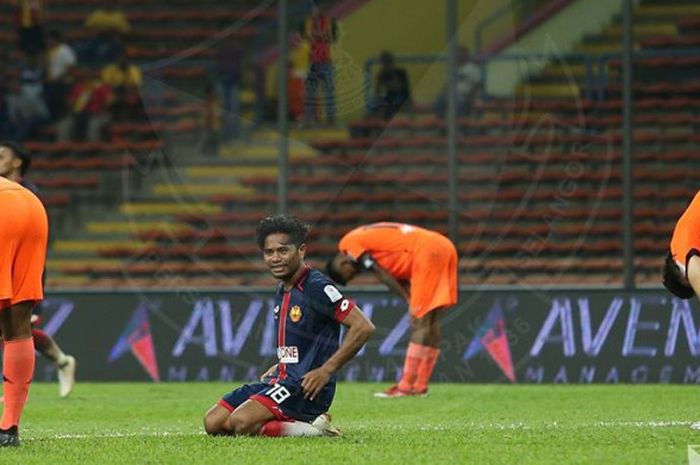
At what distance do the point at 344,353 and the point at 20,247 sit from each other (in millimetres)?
1752

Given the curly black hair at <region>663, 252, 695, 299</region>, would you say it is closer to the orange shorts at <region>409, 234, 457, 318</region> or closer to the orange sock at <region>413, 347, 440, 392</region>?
the orange sock at <region>413, 347, 440, 392</region>

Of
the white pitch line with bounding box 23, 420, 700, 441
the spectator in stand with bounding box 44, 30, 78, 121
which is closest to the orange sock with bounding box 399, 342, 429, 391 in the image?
the white pitch line with bounding box 23, 420, 700, 441

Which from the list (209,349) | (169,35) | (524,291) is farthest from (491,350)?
(169,35)

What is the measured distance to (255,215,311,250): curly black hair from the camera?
931cm

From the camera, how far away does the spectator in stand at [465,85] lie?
1973 cm

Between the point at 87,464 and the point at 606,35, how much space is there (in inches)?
515

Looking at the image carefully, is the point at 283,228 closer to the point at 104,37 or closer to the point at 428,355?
the point at 428,355

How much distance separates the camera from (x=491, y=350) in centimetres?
1669

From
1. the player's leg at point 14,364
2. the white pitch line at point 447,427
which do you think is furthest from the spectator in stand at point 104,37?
the player's leg at point 14,364

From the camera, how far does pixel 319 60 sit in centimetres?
1855

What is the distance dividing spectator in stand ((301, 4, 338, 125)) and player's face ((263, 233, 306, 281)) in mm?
9017

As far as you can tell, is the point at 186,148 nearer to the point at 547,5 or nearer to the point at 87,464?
the point at 547,5

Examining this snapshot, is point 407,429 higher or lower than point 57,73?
lower

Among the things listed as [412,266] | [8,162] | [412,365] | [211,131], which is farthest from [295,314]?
[211,131]
